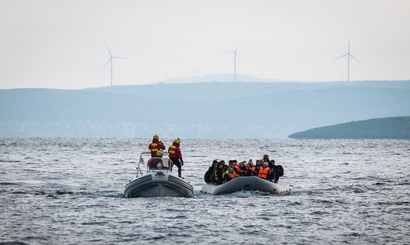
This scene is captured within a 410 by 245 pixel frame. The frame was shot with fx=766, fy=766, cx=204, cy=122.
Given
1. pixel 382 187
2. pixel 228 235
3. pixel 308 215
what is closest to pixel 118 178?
pixel 382 187

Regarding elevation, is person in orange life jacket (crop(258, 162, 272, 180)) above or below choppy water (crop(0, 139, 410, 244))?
above

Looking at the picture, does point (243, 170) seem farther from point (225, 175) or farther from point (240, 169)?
point (225, 175)

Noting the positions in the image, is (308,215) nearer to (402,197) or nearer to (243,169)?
(243,169)

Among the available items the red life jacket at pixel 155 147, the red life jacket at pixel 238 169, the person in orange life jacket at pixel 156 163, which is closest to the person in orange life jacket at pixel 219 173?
the red life jacket at pixel 238 169

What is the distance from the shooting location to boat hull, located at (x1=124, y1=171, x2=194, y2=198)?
33.6 metres

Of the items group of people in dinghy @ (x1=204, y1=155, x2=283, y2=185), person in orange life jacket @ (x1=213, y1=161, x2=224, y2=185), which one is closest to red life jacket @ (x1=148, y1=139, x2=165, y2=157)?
group of people in dinghy @ (x1=204, y1=155, x2=283, y2=185)

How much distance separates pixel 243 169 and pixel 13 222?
12.4m

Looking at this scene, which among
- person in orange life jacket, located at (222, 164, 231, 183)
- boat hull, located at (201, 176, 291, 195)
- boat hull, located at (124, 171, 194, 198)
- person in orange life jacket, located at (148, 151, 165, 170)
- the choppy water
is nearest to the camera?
the choppy water

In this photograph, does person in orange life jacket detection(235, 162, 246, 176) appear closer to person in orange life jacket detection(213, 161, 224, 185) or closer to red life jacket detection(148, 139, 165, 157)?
person in orange life jacket detection(213, 161, 224, 185)

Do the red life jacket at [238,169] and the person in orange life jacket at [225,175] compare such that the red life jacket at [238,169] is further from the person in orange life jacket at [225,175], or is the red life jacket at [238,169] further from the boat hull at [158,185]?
the boat hull at [158,185]

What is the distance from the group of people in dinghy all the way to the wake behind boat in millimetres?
3060

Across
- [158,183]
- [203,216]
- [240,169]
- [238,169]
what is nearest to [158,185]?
[158,183]

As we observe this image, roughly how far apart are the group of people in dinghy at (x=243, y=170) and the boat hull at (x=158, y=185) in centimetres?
327

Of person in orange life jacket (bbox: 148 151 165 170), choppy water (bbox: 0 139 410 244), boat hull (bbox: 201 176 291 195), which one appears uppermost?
person in orange life jacket (bbox: 148 151 165 170)
